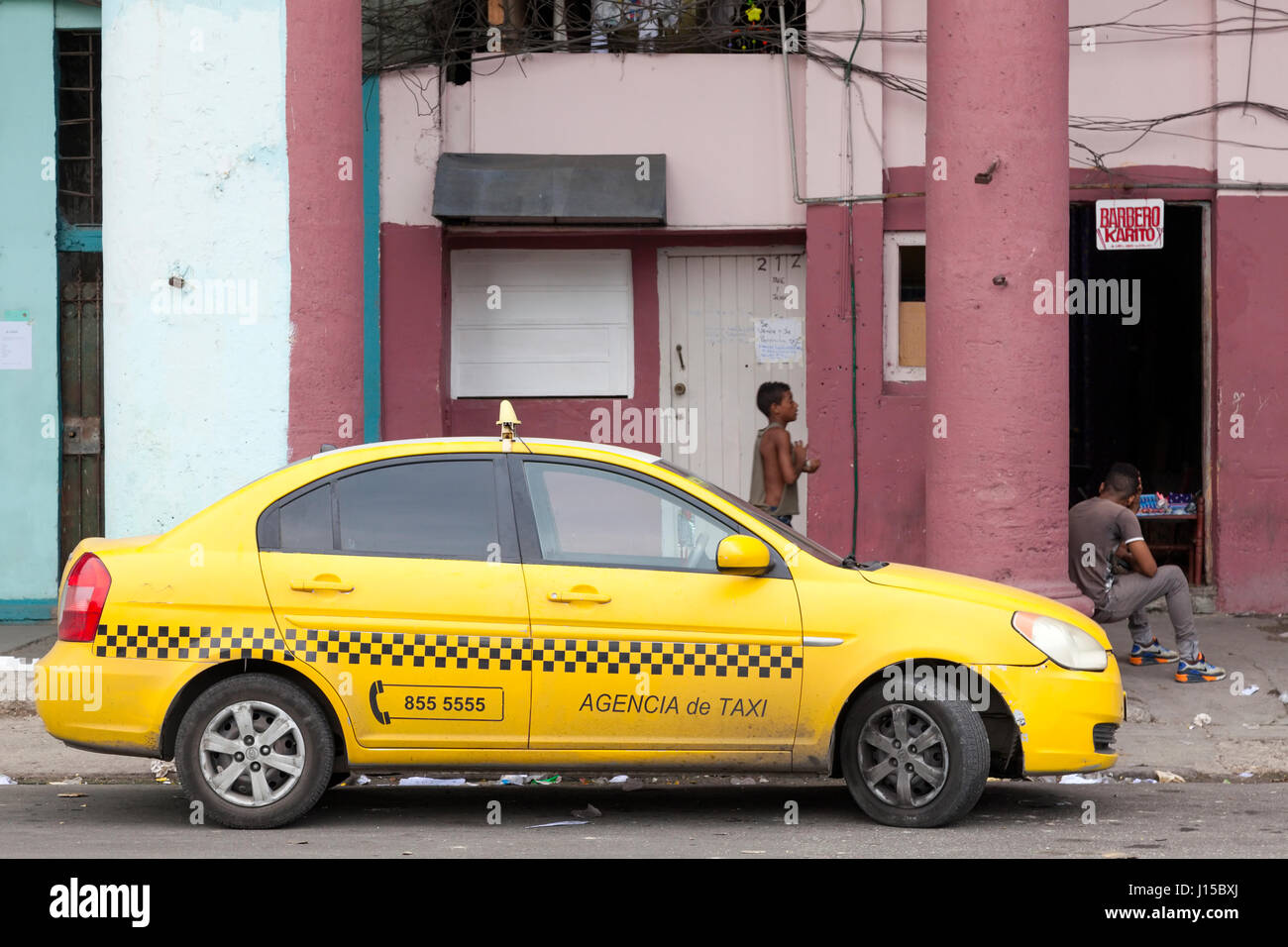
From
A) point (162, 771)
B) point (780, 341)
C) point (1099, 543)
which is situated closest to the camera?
point (162, 771)

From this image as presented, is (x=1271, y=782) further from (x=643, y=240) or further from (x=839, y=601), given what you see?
(x=643, y=240)

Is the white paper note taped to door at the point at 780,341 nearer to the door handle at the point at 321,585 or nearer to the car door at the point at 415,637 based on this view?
the car door at the point at 415,637

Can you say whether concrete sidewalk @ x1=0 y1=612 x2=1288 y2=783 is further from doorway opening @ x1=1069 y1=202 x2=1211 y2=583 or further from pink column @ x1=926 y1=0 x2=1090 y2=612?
doorway opening @ x1=1069 y1=202 x2=1211 y2=583

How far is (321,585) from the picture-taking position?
664cm

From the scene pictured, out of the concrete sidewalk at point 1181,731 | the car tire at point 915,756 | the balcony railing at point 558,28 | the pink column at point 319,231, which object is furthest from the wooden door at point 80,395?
the car tire at point 915,756

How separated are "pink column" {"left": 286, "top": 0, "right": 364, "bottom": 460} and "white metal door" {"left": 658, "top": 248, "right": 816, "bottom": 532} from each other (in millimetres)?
3920

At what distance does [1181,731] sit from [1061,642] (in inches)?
107

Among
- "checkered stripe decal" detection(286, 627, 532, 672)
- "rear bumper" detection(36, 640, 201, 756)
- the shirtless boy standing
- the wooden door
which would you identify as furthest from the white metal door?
"rear bumper" detection(36, 640, 201, 756)

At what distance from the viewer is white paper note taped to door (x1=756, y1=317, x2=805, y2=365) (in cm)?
1313

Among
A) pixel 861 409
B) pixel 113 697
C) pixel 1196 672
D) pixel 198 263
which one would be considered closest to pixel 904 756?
pixel 113 697

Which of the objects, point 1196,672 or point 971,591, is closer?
point 971,591

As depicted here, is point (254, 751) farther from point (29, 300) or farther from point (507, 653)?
point (29, 300)
